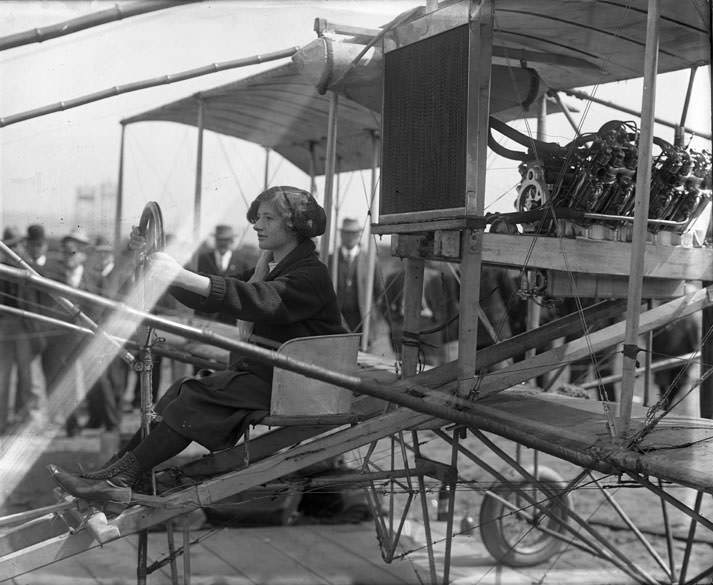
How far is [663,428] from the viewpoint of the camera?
3.64 meters

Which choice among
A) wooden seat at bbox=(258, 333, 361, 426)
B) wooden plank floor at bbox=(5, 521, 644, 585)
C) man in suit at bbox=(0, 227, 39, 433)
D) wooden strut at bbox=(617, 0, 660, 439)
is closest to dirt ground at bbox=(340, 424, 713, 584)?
wooden plank floor at bbox=(5, 521, 644, 585)

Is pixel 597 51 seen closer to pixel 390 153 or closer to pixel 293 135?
pixel 390 153

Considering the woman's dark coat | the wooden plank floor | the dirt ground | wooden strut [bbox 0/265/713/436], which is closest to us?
wooden strut [bbox 0/265/713/436]

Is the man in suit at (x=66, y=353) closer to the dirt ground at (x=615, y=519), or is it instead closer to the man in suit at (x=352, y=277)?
the man in suit at (x=352, y=277)

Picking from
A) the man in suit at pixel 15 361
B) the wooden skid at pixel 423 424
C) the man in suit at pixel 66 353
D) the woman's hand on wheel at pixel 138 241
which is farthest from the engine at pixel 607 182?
the man in suit at pixel 15 361

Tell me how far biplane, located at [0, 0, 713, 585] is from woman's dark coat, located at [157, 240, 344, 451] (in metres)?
0.13

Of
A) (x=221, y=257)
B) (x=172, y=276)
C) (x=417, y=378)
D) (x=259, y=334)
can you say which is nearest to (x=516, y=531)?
(x=417, y=378)

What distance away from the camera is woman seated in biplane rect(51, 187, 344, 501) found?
11.1 ft

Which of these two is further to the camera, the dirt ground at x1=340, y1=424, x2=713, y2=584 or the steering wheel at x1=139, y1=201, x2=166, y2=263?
the dirt ground at x1=340, y1=424, x2=713, y2=584

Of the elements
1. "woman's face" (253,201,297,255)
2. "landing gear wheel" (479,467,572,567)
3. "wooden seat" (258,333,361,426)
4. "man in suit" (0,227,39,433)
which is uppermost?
"woman's face" (253,201,297,255)

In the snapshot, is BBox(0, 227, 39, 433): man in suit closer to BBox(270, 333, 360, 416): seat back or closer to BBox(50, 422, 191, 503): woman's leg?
BBox(50, 422, 191, 503): woman's leg

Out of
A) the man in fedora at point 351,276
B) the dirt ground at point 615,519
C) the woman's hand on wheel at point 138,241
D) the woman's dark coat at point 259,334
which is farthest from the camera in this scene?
the man in fedora at point 351,276

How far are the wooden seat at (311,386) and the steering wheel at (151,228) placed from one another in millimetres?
625

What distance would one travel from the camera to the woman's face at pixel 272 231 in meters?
3.85
